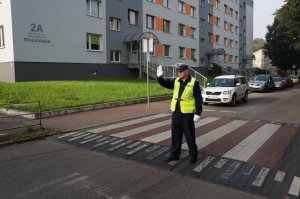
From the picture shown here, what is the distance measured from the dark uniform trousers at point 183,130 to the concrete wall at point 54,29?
1801cm

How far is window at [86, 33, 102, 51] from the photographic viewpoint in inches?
1020

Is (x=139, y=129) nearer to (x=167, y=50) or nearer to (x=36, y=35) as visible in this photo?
(x=36, y=35)

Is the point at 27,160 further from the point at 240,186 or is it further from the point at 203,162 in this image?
the point at 240,186

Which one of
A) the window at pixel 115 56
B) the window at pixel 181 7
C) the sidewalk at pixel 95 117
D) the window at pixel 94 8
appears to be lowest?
the sidewalk at pixel 95 117

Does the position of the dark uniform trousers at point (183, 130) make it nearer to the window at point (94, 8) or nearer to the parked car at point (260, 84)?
the parked car at point (260, 84)

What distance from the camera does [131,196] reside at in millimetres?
4336

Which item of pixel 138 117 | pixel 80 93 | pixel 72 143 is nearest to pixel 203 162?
pixel 72 143

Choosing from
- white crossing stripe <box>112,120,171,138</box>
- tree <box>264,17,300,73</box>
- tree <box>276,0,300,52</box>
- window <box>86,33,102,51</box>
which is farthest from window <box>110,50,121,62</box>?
tree <box>264,17,300,73</box>

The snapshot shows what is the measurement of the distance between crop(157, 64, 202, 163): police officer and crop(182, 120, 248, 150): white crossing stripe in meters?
1.07

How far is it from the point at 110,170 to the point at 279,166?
316 cm

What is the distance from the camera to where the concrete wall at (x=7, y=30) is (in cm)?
2022

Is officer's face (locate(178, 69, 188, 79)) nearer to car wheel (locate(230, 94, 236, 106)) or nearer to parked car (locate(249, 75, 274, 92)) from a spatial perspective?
car wheel (locate(230, 94, 236, 106))

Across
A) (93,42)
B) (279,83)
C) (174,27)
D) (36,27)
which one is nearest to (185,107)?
(36,27)

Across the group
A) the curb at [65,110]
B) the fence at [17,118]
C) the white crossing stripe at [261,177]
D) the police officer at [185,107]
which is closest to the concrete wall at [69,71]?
the fence at [17,118]
